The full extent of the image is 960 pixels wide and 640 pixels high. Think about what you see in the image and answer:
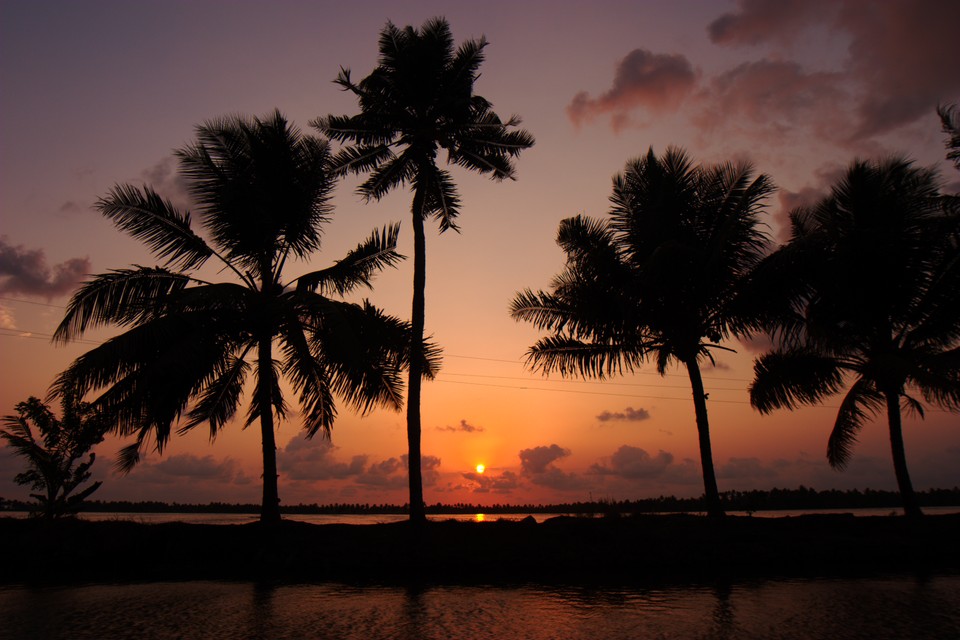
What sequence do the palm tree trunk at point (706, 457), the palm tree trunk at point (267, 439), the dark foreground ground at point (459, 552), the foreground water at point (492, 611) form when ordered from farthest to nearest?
the palm tree trunk at point (706, 457), the palm tree trunk at point (267, 439), the dark foreground ground at point (459, 552), the foreground water at point (492, 611)

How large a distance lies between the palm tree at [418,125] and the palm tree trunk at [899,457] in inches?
585

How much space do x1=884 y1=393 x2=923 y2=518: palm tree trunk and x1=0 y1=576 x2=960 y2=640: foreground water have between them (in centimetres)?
723

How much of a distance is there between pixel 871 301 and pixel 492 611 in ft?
56.8

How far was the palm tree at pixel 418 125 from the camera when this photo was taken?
18969mm

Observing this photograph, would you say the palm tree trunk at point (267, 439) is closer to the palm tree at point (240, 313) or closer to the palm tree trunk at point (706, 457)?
the palm tree at point (240, 313)

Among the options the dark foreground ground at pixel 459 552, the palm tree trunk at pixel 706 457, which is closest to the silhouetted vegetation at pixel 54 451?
the dark foreground ground at pixel 459 552

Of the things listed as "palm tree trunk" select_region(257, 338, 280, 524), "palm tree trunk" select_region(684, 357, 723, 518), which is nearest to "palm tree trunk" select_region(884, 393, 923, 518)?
"palm tree trunk" select_region(684, 357, 723, 518)

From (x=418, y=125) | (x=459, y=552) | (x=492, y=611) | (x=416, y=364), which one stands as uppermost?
(x=418, y=125)

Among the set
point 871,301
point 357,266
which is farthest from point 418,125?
point 871,301

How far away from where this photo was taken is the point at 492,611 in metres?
11.1

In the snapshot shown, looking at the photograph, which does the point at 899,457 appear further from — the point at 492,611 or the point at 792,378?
the point at 492,611

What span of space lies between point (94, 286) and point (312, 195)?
6726mm

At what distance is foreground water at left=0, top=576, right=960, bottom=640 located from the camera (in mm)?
9352

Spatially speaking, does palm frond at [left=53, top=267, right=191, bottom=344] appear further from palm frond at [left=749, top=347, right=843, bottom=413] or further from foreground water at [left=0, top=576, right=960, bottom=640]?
palm frond at [left=749, top=347, right=843, bottom=413]
